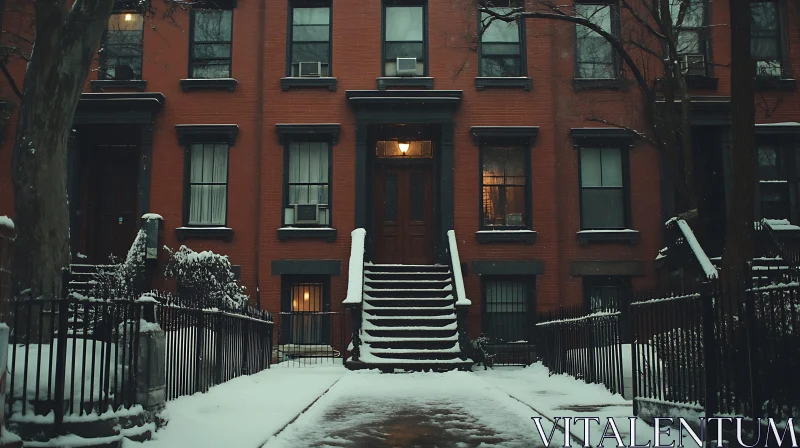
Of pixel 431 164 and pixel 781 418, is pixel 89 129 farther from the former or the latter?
pixel 781 418

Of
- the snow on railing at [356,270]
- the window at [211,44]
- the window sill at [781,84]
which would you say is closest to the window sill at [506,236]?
the snow on railing at [356,270]

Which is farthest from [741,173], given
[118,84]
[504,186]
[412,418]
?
[118,84]

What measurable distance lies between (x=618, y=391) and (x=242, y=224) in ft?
37.3

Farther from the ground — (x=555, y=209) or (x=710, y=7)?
(x=710, y=7)

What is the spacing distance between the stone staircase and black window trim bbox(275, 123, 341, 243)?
1.62 m

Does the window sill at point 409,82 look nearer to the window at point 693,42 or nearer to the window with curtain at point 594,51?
the window with curtain at point 594,51

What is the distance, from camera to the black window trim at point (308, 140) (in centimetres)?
1933

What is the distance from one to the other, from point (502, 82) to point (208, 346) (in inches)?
450

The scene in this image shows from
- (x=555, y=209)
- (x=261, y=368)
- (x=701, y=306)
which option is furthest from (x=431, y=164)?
(x=701, y=306)

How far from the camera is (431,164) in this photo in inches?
810

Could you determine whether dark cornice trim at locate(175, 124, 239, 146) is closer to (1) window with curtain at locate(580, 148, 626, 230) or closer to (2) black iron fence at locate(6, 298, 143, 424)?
(1) window with curtain at locate(580, 148, 626, 230)

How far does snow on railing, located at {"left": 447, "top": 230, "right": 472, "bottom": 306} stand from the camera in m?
16.3

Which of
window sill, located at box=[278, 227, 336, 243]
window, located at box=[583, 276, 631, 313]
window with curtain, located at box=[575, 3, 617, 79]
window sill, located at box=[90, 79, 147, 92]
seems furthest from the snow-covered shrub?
window with curtain, located at box=[575, 3, 617, 79]

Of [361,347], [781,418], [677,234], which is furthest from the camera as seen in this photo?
[677,234]
